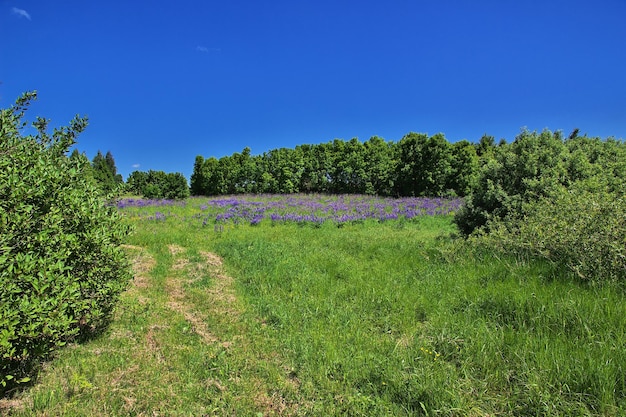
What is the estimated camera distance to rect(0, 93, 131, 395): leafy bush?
8.55 ft

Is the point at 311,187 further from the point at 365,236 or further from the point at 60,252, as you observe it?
the point at 60,252

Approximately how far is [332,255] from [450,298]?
131 inches

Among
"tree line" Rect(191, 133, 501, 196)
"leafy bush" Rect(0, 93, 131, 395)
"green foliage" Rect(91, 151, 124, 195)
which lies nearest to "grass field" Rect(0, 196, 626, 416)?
"leafy bush" Rect(0, 93, 131, 395)

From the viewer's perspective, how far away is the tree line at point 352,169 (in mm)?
24406

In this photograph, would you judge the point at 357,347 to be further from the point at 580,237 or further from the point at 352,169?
the point at 352,169

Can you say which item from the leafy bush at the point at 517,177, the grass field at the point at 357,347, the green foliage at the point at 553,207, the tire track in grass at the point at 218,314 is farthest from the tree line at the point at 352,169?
the tire track in grass at the point at 218,314

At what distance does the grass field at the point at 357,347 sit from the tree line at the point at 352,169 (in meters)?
20.3

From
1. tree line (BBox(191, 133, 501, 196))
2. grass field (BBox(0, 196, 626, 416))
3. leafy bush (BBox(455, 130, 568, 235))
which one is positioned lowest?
grass field (BBox(0, 196, 626, 416))

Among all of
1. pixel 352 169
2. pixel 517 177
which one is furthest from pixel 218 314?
pixel 352 169

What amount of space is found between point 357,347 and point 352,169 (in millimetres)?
25154

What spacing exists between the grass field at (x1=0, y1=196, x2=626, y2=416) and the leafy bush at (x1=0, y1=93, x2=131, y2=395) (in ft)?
1.56

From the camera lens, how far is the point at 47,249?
2947 millimetres

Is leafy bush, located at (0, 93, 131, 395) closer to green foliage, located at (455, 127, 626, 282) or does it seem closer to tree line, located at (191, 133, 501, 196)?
green foliage, located at (455, 127, 626, 282)

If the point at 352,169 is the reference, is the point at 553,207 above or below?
below
